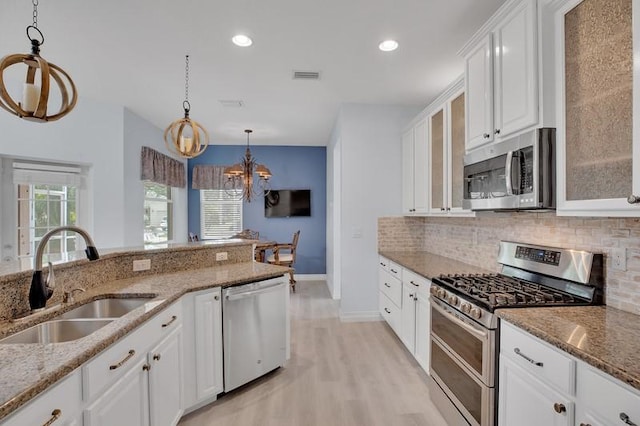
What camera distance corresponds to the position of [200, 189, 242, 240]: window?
6.61 m

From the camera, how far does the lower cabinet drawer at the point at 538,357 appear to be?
1.16m

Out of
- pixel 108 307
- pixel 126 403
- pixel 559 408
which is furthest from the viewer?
pixel 108 307

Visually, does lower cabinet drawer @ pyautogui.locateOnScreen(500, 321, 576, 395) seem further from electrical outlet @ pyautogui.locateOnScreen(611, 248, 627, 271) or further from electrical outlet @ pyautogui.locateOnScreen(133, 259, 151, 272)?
electrical outlet @ pyautogui.locateOnScreen(133, 259, 151, 272)

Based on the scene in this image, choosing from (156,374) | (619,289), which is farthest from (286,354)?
(619,289)

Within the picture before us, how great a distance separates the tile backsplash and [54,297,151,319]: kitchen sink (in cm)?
241

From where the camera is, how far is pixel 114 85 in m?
3.47

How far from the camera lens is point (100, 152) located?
4.09 meters

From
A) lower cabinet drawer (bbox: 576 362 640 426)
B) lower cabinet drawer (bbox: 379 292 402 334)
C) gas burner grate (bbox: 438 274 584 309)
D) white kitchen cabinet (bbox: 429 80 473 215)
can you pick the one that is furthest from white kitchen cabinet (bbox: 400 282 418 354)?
lower cabinet drawer (bbox: 576 362 640 426)

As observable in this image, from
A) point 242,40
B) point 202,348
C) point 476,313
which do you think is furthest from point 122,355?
point 242,40

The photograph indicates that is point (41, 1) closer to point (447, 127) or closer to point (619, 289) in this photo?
point (447, 127)

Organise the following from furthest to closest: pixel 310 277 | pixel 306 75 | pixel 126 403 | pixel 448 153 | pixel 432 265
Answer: pixel 310 277 < pixel 306 75 < pixel 432 265 < pixel 448 153 < pixel 126 403

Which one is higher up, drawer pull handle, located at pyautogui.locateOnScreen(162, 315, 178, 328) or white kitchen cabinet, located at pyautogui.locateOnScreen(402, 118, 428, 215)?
white kitchen cabinet, located at pyautogui.locateOnScreen(402, 118, 428, 215)

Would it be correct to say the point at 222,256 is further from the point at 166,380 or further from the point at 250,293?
the point at 166,380

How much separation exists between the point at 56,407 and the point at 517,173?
7.15ft
